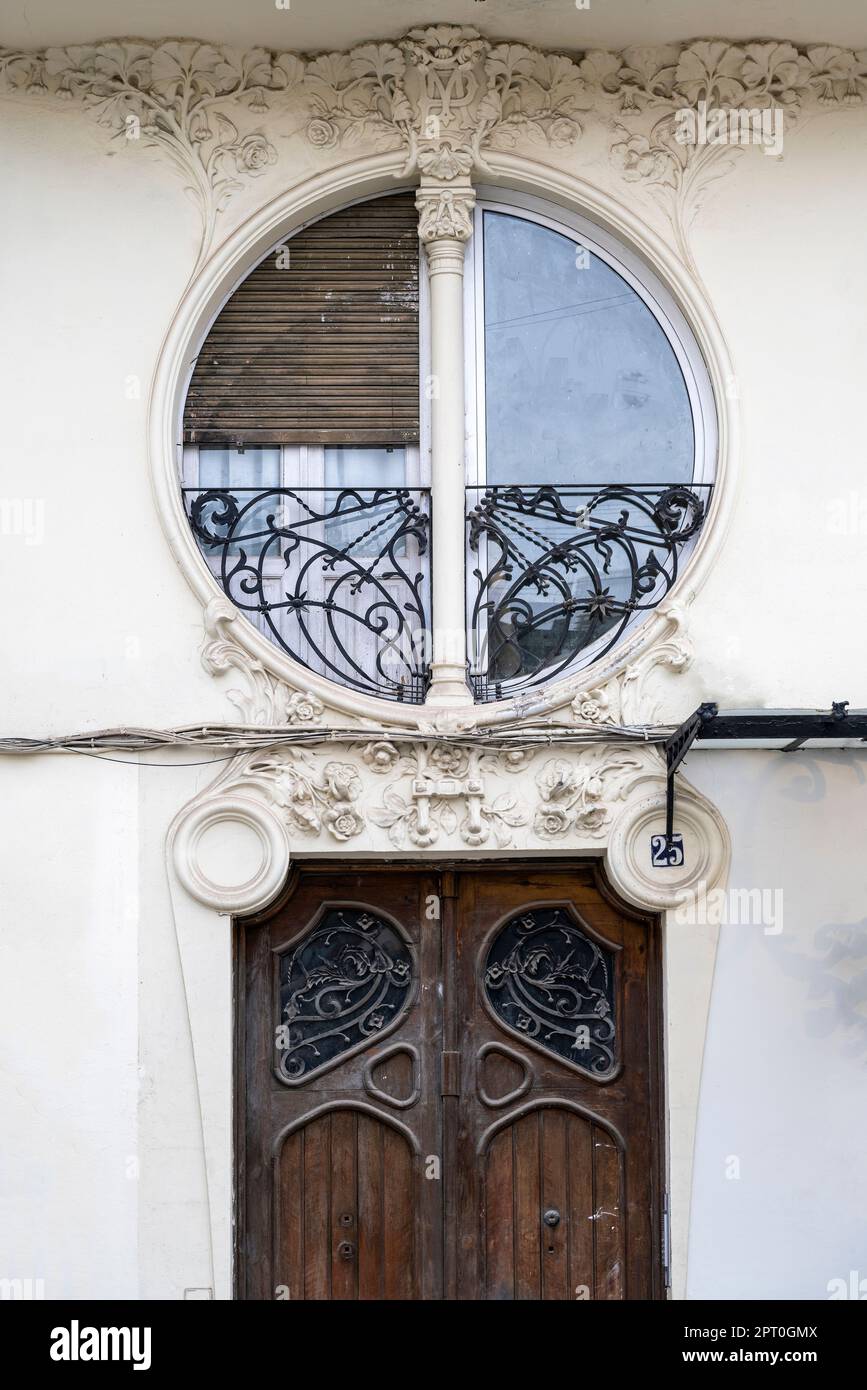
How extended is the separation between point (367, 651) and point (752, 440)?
1.84m

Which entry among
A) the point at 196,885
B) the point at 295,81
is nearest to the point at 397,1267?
the point at 196,885

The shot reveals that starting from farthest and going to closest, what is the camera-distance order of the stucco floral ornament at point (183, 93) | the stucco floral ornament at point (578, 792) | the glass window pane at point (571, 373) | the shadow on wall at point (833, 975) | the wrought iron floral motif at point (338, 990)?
the glass window pane at point (571, 373) → the stucco floral ornament at point (183, 93) → the wrought iron floral motif at point (338, 990) → the stucco floral ornament at point (578, 792) → the shadow on wall at point (833, 975)

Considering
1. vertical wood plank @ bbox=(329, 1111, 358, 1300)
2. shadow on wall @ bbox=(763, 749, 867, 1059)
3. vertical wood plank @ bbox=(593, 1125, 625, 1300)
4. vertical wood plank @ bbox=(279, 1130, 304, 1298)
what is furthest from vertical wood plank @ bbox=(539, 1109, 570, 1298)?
shadow on wall @ bbox=(763, 749, 867, 1059)

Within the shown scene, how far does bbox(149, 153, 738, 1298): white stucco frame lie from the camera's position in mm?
6434

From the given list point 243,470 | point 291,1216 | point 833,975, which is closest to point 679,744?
point 833,975

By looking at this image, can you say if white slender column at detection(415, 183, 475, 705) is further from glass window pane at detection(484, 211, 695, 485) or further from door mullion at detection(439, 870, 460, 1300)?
door mullion at detection(439, 870, 460, 1300)

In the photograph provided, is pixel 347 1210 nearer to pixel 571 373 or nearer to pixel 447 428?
pixel 447 428

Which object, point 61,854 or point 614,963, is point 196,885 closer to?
point 61,854

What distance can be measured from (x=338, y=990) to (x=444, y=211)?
3.31 m

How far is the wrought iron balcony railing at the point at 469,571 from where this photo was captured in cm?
688

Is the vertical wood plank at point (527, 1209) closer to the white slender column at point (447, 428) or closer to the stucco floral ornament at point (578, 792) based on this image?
the stucco floral ornament at point (578, 792)

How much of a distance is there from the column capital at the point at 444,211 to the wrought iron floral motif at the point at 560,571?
1093 millimetres

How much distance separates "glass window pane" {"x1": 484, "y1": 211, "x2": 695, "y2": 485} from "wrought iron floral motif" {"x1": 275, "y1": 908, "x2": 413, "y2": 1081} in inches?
80.1

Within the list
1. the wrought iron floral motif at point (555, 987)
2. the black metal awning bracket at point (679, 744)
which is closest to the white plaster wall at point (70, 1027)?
the wrought iron floral motif at point (555, 987)
